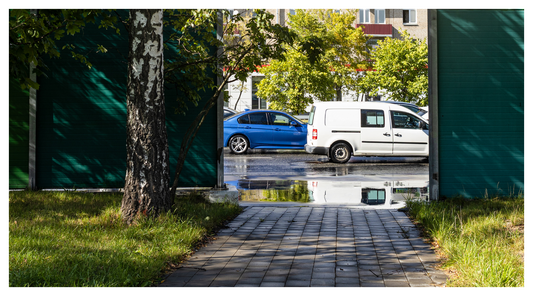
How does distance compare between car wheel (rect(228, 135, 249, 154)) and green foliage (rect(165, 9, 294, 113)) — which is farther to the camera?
car wheel (rect(228, 135, 249, 154))

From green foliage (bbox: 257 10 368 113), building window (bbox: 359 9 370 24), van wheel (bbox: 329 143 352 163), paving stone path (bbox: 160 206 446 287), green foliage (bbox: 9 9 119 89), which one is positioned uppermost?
building window (bbox: 359 9 370 24)

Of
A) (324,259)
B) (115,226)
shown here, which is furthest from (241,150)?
(324,259)

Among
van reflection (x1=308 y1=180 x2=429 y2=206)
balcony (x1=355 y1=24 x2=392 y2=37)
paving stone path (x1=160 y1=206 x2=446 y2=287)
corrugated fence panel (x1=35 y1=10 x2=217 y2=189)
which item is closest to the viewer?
paving stone path (x1=160 y1=206 x2=446 y2=287)

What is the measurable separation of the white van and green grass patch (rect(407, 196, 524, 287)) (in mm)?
8028

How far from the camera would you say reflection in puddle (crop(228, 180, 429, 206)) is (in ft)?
32.0

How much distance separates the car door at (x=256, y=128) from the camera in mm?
19203

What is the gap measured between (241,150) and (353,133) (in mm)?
4594

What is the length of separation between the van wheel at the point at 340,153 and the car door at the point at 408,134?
1.45 m

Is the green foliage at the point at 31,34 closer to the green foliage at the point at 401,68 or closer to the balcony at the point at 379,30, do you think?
the green foliage at the point at 401,68

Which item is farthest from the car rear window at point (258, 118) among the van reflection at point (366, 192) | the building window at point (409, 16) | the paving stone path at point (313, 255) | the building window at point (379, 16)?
the building window at point (409, 16)

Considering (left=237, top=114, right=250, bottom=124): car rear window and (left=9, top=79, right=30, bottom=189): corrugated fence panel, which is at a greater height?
(left=237, top=114, right=250, bottom=124): car rear window

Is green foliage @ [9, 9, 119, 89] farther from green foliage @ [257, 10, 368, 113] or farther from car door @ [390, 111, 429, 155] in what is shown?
green foliage @ [257, 10, 368, 113]

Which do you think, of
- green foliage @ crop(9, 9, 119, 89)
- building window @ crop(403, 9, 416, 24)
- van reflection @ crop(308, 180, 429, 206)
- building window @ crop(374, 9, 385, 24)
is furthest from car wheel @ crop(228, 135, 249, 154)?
building window @ crop(403, 9, 416, 24)

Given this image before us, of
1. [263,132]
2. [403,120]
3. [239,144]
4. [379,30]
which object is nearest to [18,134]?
[239,144]
